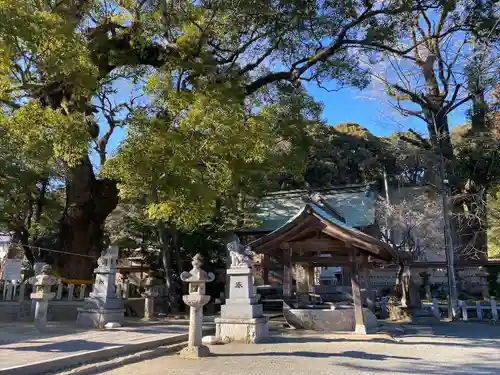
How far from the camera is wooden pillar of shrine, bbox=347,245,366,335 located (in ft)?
36.6

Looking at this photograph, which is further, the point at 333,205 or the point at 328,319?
the point at 333,205

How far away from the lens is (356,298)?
1135 centimetres

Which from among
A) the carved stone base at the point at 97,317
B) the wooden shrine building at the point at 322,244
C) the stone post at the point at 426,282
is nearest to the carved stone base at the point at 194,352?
the wooden shrine building at the point at 322,244

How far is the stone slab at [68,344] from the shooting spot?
612cm

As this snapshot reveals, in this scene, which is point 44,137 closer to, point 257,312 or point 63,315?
point 63,315

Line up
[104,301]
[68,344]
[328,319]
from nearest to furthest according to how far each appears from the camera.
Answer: [68,344], [104,301], [328,319]

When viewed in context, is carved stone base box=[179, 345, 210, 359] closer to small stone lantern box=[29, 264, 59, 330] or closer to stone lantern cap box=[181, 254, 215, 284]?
stone lantern cap box=[181, 254, 215, 284]

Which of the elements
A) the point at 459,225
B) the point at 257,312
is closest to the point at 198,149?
the point at 257,312

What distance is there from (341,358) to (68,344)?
515 centimetres

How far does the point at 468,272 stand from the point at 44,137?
22.2m

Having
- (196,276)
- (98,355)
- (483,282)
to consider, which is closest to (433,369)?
(196,276)

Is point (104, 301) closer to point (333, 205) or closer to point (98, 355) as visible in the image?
point (98, 355)

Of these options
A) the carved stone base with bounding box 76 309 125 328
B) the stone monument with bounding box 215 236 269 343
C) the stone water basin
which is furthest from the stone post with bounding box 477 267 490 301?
the carved stone base with bounding box 76 309 125 328

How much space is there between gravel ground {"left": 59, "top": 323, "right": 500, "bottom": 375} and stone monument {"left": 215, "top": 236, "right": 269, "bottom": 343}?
498 mm
